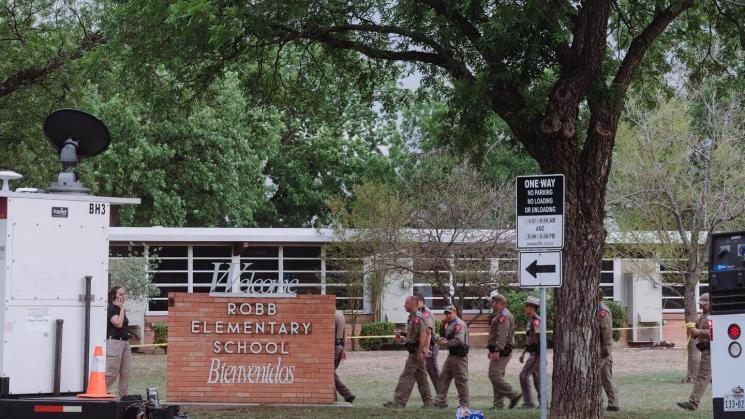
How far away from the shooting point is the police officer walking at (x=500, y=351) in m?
18.6

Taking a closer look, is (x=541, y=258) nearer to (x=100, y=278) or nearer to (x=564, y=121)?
(x=564, y=121)

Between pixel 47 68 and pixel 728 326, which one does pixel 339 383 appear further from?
pixel 47 68

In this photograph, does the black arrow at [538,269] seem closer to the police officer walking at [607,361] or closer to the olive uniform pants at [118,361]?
the police officer walking at [607,361]

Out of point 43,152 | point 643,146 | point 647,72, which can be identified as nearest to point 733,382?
point 647,72

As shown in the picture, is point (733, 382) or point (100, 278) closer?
point (100, 278)

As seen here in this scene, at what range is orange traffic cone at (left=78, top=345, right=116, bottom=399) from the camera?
10.0 meters

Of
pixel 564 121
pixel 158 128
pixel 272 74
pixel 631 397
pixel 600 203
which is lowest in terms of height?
pixel 631 397

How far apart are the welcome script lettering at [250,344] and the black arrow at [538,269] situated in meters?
6.59

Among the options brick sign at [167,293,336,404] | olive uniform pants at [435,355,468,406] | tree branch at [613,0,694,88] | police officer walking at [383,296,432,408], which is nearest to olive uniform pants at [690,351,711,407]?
olive uniform pants at [435,355,468,406]

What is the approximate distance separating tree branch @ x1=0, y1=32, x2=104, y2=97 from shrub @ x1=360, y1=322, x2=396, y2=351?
52.9 feet

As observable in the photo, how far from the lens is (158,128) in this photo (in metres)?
40.9

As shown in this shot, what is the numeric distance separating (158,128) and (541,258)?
3033 centimetres

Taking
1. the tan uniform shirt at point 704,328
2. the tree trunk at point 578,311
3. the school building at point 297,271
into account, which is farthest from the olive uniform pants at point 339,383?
the school building at point 297,271

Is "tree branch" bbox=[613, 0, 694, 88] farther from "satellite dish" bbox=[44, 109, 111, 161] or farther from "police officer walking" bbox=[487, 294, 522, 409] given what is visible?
"satellite dish" bbox=[44, 109, 111, 161]
